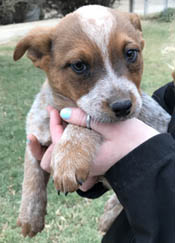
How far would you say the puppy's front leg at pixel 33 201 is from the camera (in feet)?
9.98

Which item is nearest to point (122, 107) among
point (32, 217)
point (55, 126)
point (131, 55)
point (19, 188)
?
point (131, 55)

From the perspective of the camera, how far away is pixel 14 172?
17.8 ft

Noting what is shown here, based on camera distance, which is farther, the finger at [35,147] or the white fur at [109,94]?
the finger at [35,147]

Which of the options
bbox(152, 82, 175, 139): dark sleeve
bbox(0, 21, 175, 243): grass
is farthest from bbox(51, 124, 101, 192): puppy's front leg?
bbox(0, 21, 175, 243): grass

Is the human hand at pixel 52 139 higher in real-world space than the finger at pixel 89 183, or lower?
higher

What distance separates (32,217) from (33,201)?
15 cm

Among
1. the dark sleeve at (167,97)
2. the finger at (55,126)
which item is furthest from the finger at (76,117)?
the dark sleeve at (167,97)

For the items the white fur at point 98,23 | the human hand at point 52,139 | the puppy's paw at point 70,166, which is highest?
the white fur at point 98,23

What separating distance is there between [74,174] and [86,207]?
268 centimetres

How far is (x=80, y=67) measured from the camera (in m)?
2.43

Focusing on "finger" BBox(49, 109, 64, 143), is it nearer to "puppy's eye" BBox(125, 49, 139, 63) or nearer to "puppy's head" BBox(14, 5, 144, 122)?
"puppy's head" BBox(14, 5, 144, 122)

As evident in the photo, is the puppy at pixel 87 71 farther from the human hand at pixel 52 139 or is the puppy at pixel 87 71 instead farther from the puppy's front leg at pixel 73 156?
the human hand at pixel 52 139

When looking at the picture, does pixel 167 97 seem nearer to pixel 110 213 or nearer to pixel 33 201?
pixel 110 213

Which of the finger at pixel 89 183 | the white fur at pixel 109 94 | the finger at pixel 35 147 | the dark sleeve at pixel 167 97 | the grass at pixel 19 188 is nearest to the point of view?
the white fur at pixel 109 94
